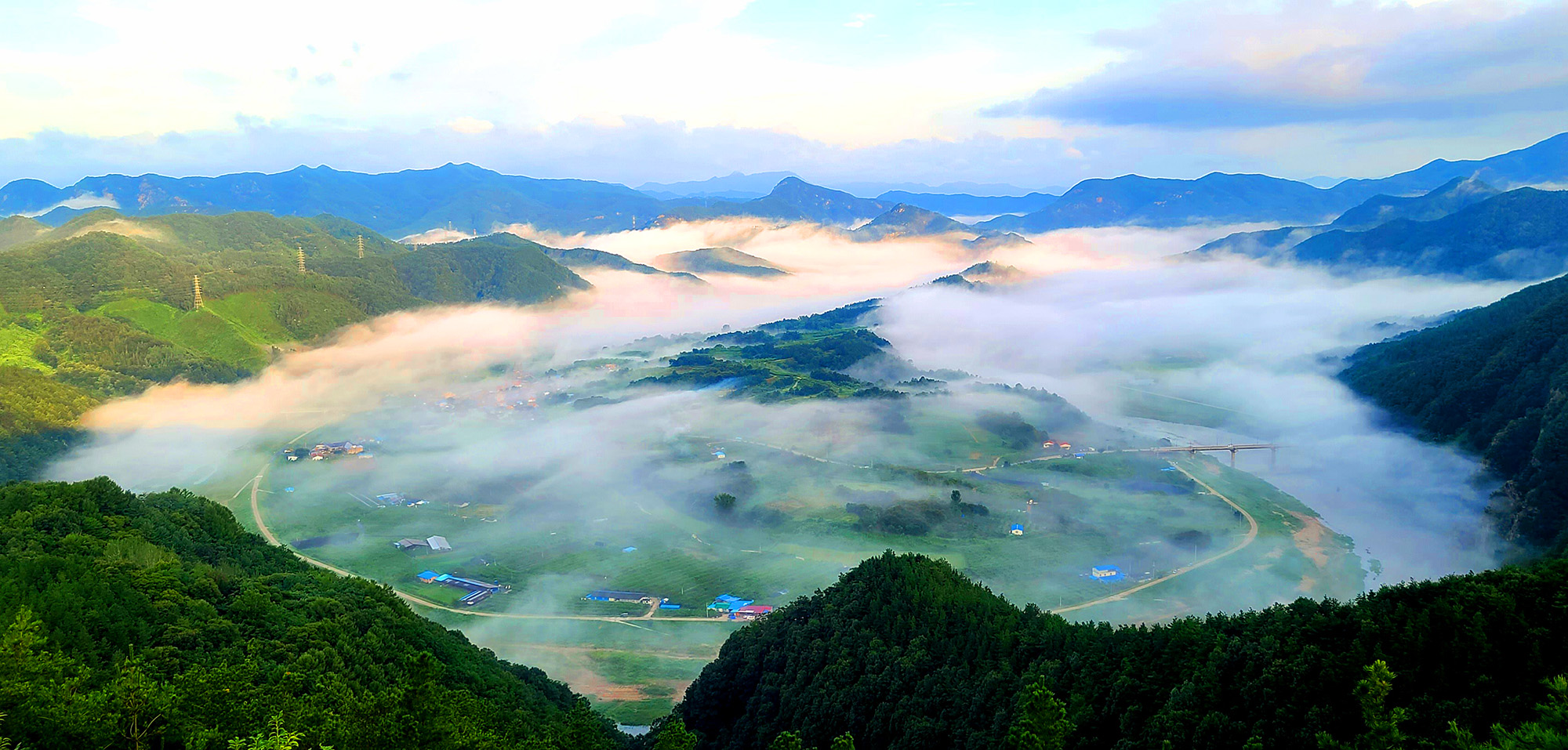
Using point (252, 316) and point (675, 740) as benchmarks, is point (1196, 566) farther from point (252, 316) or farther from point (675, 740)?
point (252, 316)

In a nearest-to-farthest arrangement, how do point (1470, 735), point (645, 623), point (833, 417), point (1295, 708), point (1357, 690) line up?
1. point (1470, 735)
2. point (1357, 690)
3. point (1295, 708)
4. point (645, 623)
5. point (833, 417)

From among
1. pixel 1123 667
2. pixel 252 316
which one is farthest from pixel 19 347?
pixel 1123 667

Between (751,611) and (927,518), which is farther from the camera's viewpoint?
(927,518)

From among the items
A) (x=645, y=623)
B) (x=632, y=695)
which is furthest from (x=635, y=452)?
(x=632, y=695)

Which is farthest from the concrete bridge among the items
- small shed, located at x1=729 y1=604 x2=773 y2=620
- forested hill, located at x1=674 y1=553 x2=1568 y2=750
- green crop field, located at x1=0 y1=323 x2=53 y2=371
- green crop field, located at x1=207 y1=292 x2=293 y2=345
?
green crop field, located at x1=207 y1=292 x2=293 y2=345

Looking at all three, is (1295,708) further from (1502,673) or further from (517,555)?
(517,555)

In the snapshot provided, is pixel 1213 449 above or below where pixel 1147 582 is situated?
above
